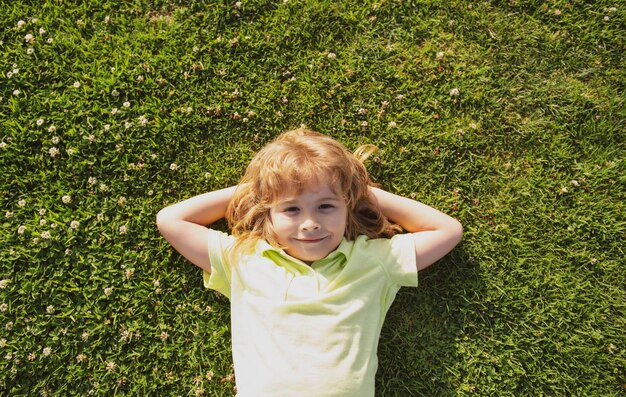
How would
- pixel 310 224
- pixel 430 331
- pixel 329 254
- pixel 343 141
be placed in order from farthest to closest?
pixel 343 141 → pixel 430 331 → pixel 329 254 → pixel 310 224

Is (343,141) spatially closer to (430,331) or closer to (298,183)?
(298,183)

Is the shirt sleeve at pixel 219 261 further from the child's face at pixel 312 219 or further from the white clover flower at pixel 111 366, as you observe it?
the white clover flower at pixel 111 366

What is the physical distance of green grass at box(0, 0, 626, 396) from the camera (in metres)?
3.72

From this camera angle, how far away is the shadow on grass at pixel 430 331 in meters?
3.72

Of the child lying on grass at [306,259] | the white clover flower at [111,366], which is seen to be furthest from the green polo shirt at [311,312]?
the white clover flower at [111,366]

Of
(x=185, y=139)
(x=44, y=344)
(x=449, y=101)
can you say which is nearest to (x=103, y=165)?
(x=185, y=139)

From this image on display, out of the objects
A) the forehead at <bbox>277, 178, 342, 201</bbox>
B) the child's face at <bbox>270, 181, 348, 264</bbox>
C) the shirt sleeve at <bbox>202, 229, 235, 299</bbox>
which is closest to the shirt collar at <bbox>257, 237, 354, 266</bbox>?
the child's face at <bbox>270, 181, 348, 264</bbox>

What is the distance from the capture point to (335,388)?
2.97 metres

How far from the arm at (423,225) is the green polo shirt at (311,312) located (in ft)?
0.42

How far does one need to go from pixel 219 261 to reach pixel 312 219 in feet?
2.72

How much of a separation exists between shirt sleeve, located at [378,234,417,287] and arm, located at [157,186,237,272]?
128 cm

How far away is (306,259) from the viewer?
3197mm

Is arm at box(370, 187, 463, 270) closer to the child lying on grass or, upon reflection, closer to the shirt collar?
the child lying on grass

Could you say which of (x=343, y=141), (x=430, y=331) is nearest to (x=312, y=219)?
(x=343, y=141)
